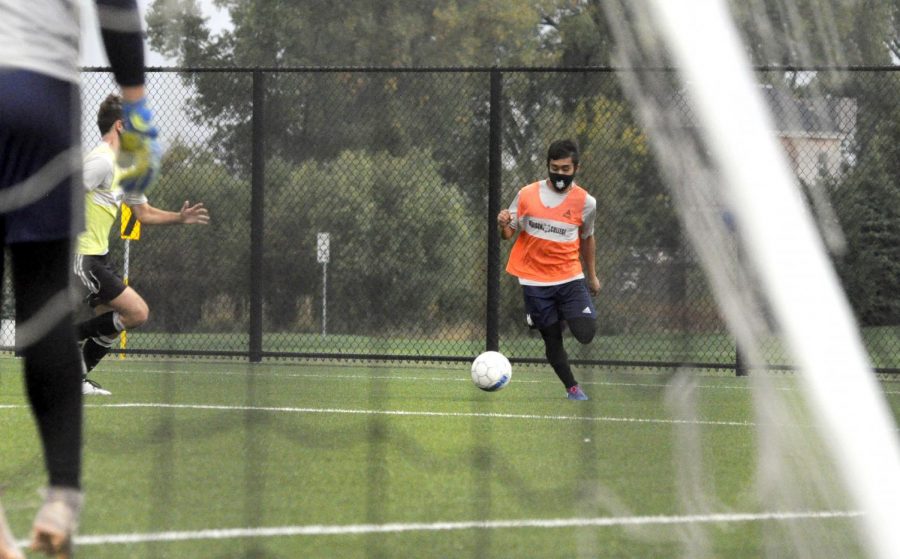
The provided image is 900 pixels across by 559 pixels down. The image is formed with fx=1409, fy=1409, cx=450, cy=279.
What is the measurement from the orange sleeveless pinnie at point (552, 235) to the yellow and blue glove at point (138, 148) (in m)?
5.44

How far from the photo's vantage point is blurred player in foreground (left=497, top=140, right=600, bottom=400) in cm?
826

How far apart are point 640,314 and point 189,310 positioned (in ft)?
12.7

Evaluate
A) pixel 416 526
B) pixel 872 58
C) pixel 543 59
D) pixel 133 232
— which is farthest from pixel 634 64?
pixel 543 59

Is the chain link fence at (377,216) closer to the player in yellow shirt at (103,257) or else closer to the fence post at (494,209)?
the fence post at (494,209)

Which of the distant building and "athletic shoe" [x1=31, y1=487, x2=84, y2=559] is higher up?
the distant building

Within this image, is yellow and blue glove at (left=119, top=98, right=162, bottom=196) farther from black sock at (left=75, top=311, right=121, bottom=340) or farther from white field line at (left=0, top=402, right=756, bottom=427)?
black sock at (left=75, top=311, right=121, bottom=340)

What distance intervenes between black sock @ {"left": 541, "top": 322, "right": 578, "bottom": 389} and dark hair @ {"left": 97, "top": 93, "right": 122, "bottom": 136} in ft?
9.79

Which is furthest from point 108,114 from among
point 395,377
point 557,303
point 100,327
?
point 395,377

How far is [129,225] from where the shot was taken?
455 inches

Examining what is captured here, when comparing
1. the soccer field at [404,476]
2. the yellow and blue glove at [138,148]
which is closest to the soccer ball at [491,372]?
the soccer field at [404,476]

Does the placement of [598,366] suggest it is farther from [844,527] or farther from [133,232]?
[844,527]

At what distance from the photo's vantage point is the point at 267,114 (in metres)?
11.6

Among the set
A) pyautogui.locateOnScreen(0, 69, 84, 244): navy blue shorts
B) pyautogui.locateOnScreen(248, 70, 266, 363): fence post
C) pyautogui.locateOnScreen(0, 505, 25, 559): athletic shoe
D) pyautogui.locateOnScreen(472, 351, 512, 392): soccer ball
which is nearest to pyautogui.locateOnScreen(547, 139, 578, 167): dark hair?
pyautogui.locateOnScreen(472, 351, 512, 392): soccer ball

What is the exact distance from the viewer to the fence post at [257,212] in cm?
1134
